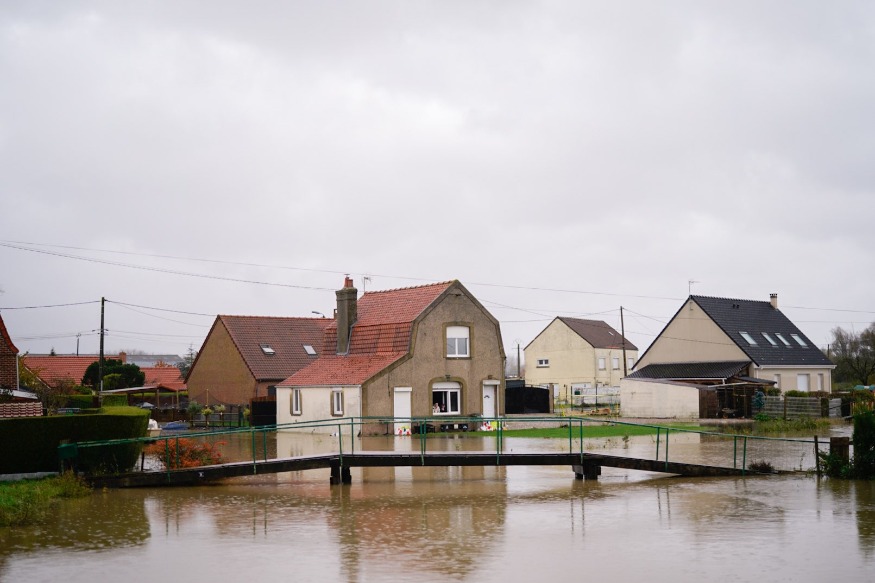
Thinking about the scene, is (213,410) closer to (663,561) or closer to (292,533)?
(292,533)

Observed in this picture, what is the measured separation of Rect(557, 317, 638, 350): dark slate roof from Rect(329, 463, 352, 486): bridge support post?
53924 mm

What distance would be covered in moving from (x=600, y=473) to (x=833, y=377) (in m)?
57.2

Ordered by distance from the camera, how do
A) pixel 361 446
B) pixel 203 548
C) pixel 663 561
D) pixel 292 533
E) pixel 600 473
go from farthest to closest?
pixel 361 446 → pixel 600 473 → pixel 292 533 → pixel 203 548 → pixel 663 561

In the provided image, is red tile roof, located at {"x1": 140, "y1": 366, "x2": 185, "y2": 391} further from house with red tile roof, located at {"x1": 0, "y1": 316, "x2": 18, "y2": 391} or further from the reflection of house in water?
the reflection of house in water

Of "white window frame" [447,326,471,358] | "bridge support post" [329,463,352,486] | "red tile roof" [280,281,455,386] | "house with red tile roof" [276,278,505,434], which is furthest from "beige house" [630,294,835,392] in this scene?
"bridge support post" [329,463,352,486]

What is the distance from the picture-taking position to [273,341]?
55188mm

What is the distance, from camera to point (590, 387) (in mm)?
71062

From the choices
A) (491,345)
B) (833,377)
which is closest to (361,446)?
(491,345)

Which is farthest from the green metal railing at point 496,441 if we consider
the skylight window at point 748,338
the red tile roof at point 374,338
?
the skylight window at point 748,338

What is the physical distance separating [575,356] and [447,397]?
36.3 metres

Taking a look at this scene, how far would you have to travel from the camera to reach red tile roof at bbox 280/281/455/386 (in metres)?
42.4

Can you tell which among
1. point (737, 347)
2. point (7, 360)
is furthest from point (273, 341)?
point (737, 347)

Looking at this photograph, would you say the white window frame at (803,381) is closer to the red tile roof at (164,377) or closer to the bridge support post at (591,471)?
the bridge support post at (591,471)

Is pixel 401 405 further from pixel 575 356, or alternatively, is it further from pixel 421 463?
pixel 575 356
